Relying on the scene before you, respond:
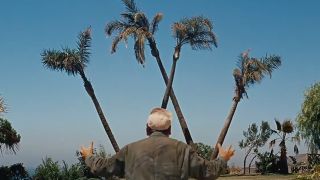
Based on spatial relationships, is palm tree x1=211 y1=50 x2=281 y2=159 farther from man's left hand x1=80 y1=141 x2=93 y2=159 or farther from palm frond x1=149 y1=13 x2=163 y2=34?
man's left hand x1=80 y1=141 x2=93 y2=159

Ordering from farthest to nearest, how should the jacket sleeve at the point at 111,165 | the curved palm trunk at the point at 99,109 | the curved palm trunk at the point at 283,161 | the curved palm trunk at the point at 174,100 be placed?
the curved palm trunk at the point at 283,161 < the curved palm trunk at the point at 174,100 < the curved palm trunk at the point at 99,109 < the jacket sleeve at the point at 111,165

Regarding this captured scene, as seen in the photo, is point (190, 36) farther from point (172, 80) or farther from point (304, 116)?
point (304, 116)

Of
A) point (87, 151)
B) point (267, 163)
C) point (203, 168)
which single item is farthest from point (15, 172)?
point (203, 168)

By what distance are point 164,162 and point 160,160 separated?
0.04 meters

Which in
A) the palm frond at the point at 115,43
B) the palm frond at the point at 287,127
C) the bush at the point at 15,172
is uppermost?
the palm frond at the point at 115,43

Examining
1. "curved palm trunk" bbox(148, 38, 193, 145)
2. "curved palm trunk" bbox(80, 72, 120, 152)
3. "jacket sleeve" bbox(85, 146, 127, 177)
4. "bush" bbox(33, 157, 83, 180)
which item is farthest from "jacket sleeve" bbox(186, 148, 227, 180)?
"curved palm trunk" bbox(148, 38, 193, 145)

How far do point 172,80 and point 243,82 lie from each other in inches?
157

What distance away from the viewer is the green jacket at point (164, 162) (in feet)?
15.5

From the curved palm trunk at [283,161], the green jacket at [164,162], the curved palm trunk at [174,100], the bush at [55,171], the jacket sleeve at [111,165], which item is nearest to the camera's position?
the green jacket at [164,162]

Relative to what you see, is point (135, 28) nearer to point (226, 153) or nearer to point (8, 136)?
point (8, 136)

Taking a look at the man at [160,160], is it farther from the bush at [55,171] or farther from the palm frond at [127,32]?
the palm frond at [127,32]

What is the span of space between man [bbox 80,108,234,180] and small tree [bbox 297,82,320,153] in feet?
111

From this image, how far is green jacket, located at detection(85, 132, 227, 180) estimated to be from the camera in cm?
473

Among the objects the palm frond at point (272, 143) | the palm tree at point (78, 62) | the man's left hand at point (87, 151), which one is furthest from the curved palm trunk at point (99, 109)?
the man's left hand at point (87, 151)
